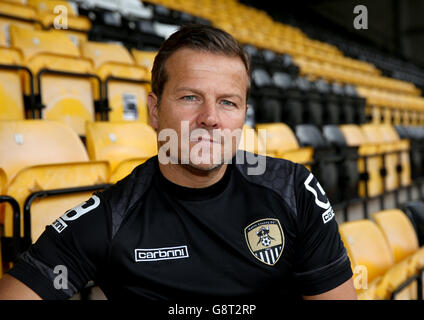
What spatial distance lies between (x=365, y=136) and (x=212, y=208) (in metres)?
1.66

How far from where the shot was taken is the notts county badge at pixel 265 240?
44 cm

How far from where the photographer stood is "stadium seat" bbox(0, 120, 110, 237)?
2.11 ft

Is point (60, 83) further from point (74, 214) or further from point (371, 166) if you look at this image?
point (371, 166)

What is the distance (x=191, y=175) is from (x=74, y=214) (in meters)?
0.13

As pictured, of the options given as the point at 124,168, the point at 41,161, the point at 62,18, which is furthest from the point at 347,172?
the point at 62,18

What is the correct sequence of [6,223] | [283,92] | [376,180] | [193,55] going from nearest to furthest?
[193,55], [6,223], [376,180], [283,92]

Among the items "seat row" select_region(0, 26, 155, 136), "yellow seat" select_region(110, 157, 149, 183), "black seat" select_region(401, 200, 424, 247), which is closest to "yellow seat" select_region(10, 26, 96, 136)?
"seat row" select_region(0, 26, 155, 136)

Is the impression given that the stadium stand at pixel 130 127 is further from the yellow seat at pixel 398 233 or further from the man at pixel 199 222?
the man at pixel 199 222

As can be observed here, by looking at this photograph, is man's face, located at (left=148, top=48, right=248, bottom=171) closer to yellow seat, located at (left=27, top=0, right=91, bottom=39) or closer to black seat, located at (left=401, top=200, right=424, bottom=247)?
black seat, located at (left=401, top=200, right=424, bottom=247)

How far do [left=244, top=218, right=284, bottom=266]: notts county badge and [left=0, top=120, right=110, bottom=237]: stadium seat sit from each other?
38 centimetres
